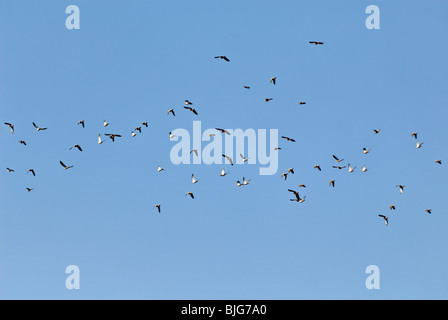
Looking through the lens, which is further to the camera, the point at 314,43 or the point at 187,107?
the point at 187,107

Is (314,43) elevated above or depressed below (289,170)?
above

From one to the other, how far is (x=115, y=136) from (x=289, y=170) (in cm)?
1509
